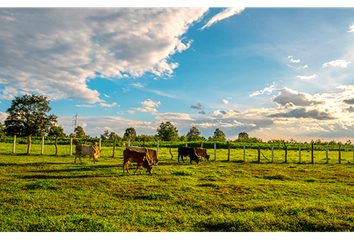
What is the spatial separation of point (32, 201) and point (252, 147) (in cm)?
4059

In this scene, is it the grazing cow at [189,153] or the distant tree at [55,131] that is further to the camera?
the distant tree at [55,131]

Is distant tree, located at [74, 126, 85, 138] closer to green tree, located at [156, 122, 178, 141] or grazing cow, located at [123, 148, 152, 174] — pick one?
green tree, located at [156, 122, 178, 141]

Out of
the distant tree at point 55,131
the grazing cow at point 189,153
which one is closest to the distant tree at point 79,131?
the distant tree at point 55,131

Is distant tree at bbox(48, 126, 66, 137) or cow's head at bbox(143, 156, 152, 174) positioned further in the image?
distant tree at bbox(48, 126, 66, 137)

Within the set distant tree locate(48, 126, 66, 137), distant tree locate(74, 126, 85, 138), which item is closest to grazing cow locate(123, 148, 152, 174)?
distant tree locate(48, 126, 66, 137)

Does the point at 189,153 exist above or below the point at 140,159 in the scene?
below

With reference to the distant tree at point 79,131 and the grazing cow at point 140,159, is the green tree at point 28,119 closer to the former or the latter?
the distant tree at point 79,131

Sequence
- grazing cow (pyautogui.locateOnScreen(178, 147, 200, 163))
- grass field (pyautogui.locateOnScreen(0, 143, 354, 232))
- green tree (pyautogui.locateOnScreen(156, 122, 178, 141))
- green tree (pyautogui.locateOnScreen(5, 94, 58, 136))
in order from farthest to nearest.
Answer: green tree (pyautogui.locateOnScreen(156, 122, 178, 141)), green tree (pyautogui.locateOnScreen(5, 94, 58, 136)), grazing cow (pyautogui.locateOnScreen(178, 147, 200, 163)), grass field (pyautogui.locateOnScreen(0, 143, 354, 232))

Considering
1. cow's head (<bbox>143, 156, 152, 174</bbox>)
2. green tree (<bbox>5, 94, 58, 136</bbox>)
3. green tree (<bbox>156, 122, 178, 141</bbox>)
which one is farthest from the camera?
green tree (<bbox>156, 122, 178, 141</bbox>)

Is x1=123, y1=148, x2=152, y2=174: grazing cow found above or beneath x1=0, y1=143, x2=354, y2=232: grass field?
above

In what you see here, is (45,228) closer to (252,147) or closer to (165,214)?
(165,214)

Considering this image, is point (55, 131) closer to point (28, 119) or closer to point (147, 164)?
point (28, 119)

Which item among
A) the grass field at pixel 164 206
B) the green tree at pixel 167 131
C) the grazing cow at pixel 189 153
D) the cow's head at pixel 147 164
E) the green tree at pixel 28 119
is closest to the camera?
the grass field at pixel 164 206

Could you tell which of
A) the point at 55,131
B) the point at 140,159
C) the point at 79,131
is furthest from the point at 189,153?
the point at 79,131
